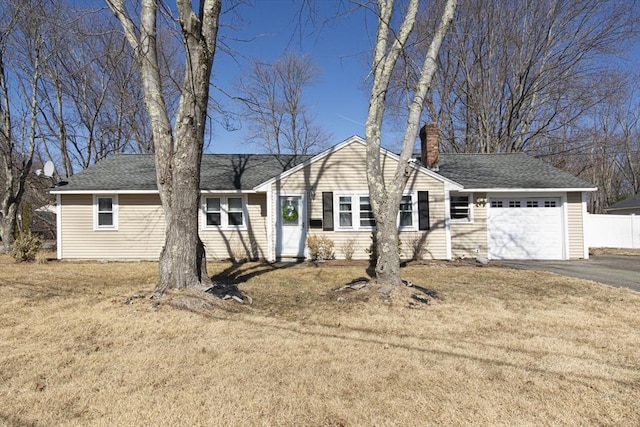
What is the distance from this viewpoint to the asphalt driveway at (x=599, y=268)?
9.05 m

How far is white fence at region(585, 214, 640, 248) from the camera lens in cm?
1775

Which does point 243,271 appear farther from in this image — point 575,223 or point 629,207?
point 629,207

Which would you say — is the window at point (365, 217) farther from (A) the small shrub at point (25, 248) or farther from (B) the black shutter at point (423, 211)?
(A) the small shrub at point (25, 248)

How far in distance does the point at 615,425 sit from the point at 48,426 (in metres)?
4.04

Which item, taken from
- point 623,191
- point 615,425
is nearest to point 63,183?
point 615,425

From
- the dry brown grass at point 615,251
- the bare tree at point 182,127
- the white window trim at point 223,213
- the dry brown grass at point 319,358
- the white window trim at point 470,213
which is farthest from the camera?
the dry brown grass at point 615,251

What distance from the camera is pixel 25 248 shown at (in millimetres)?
11555

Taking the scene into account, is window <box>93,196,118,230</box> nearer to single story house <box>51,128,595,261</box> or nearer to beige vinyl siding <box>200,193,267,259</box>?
single story house <box>51,128,595,261</box>

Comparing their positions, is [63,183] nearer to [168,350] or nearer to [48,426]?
[168,350]

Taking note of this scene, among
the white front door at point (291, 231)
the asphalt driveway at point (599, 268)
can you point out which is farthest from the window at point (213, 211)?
the asphalt driveway at point (599, 268)

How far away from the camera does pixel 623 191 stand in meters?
39.4

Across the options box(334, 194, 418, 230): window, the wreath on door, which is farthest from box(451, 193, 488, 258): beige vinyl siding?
the wreath on door

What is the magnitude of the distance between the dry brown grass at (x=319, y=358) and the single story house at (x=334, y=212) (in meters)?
5.13

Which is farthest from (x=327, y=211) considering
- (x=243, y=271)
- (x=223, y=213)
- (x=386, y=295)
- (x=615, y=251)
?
(x=615, y=251)
